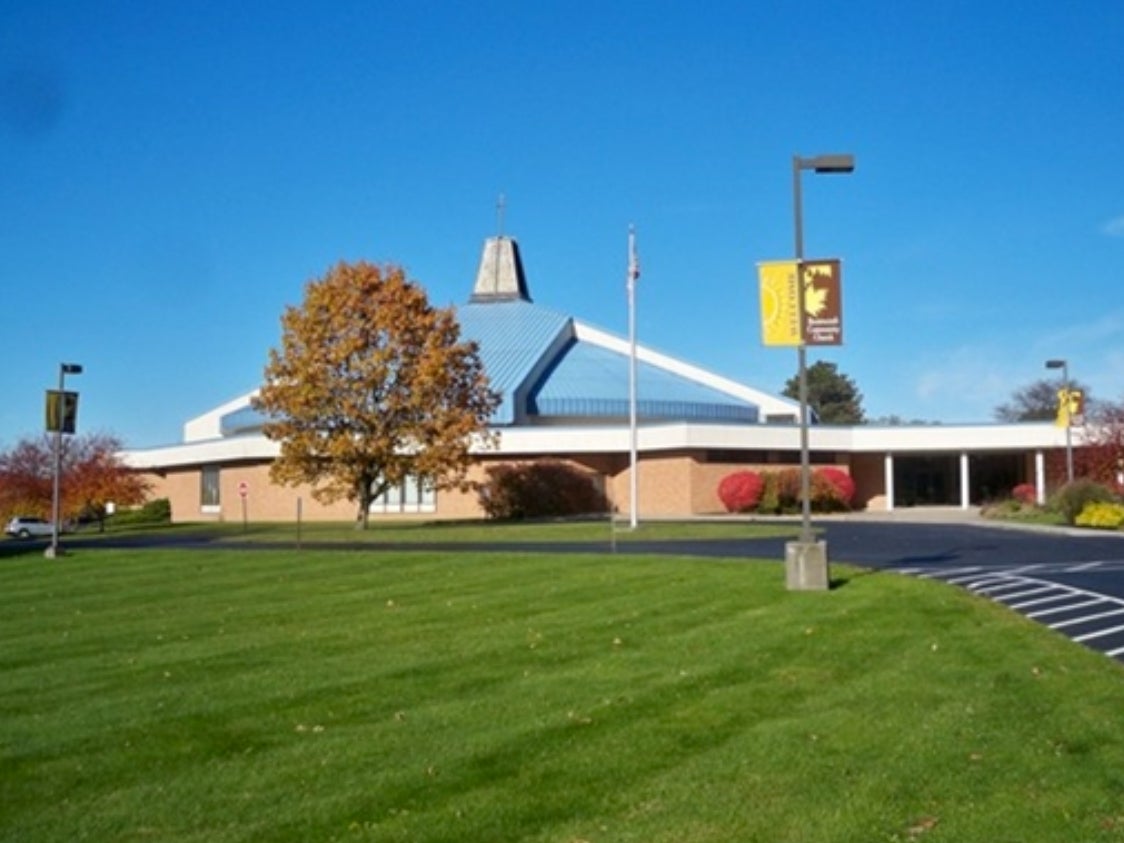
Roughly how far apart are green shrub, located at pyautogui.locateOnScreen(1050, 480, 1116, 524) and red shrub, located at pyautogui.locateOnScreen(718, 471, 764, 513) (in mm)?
18120

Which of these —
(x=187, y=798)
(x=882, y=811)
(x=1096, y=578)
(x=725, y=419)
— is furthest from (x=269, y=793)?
(x=725, y=419)

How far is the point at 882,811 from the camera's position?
23.5ft

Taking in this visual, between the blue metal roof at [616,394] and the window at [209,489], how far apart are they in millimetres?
18646

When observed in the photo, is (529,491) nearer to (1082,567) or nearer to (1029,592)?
(1082,567)

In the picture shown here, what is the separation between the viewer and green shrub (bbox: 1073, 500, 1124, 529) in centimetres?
3869

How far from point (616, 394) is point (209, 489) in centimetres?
2365

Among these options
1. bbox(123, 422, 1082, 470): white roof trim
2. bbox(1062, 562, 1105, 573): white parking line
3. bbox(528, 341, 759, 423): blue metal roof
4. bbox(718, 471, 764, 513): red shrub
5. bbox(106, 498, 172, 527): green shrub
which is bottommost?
bbox(1062, 562, 1105, 573): white parking line

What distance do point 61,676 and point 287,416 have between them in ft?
125

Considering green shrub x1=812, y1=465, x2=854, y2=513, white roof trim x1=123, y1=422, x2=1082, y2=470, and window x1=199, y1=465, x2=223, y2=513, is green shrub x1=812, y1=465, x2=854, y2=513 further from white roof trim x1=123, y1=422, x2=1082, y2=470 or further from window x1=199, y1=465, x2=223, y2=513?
window x1=199, y1=465, x2=223, y2=513

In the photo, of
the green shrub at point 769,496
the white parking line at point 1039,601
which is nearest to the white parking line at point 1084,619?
the white parking line at point 1039,601

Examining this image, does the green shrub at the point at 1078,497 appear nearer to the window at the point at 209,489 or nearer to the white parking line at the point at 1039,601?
the white parking line at the point at 1039,601

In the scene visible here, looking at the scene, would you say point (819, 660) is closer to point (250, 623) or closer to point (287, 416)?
point (250, 623)

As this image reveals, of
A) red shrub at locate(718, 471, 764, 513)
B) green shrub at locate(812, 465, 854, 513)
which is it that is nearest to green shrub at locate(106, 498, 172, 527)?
red shrub at locate(718, 471, 764, 513)

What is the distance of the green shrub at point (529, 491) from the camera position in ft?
200
